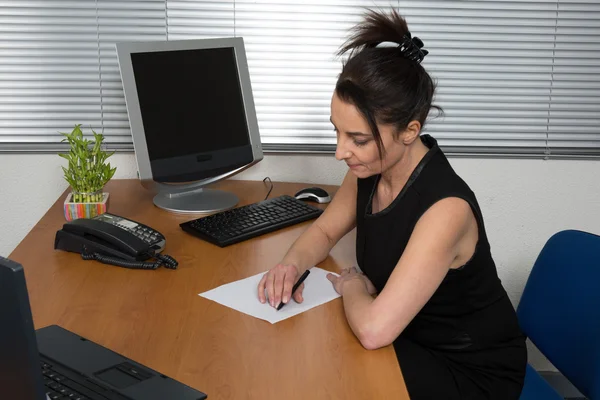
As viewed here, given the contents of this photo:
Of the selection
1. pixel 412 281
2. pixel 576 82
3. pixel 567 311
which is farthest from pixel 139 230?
pixel 576 82

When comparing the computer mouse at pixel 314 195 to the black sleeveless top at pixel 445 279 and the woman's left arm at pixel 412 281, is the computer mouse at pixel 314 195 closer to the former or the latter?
the black sleeveless top at pixel 445 279

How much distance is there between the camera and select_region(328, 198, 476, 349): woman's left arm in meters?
Answer: 1.49

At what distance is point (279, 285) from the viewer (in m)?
1.66

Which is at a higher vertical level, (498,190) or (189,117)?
(189,117)

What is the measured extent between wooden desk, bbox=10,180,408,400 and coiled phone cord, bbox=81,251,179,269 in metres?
0.01

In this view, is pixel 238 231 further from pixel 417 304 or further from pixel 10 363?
pixel 10 363

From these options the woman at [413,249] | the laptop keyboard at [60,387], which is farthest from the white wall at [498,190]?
the laptop keyboard at [60,387]

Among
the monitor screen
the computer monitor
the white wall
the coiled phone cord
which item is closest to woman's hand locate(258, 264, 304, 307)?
the coiled phone cord

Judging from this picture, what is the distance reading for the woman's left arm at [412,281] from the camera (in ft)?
4.88

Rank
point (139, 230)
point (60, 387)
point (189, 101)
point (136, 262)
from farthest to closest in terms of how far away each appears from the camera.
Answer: point (189, 101)
point (139, 230)
point (136, 262)
point (60, 387)

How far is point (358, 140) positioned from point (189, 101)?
0.79 m

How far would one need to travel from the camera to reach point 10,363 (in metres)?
0.93

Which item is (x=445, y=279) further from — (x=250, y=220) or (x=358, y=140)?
(x=250, y=220)

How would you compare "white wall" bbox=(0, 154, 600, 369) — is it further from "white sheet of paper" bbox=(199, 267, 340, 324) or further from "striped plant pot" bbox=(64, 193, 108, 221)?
"white sheet of paper" bbox=(199, 267, 340, 324)
